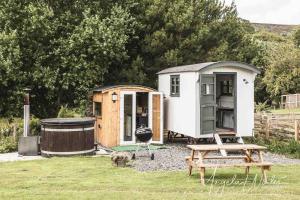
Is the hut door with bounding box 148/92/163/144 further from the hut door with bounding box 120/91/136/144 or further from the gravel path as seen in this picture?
the gravel path

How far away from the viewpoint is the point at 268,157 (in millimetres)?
15352

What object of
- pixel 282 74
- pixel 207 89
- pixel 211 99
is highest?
pixel 282 74

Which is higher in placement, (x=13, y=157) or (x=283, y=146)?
(x=283, y=146)

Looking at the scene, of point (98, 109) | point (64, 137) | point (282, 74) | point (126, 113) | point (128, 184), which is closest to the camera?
point (128, 184)

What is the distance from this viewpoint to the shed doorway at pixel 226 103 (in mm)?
17797

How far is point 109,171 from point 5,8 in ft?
41.5

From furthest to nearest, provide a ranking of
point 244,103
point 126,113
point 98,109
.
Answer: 1. point 98,109
2. point 126,113
3. point 244,103

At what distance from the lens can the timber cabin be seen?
55.2ft

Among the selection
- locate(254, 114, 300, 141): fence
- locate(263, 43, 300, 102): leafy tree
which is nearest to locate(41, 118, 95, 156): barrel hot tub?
locate(254, 114, 300, 141): fence

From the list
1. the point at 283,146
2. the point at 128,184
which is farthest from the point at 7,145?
the point at 283,146

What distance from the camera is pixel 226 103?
61.8 ft

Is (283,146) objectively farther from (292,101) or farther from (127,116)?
(292,101)

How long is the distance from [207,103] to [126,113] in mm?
3756

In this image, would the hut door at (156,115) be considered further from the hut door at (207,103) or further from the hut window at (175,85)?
the hut door at (207,103)
